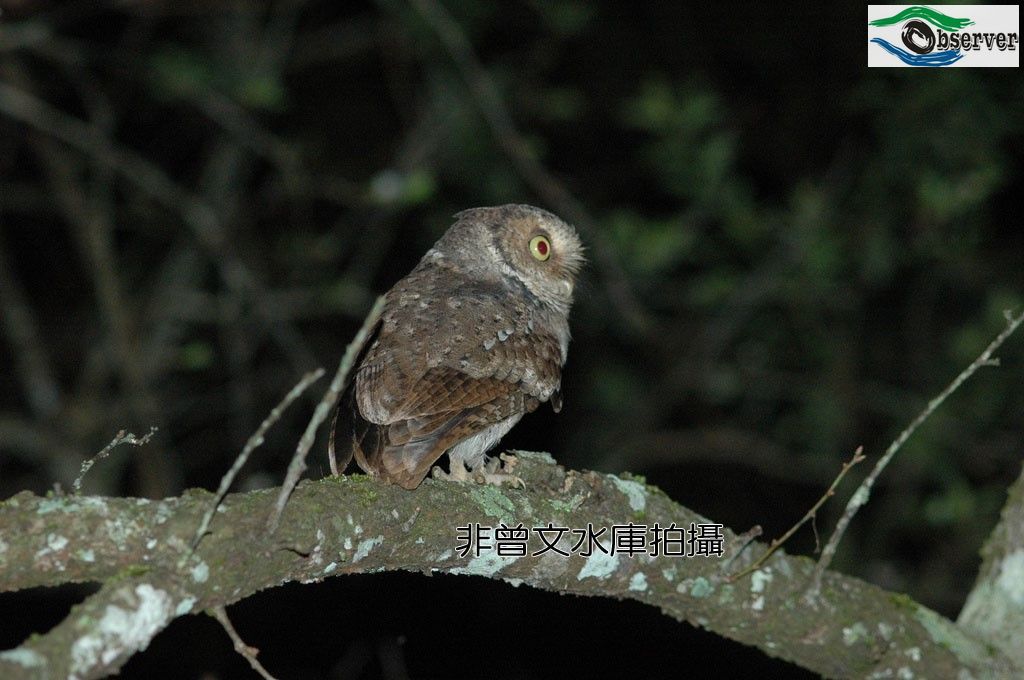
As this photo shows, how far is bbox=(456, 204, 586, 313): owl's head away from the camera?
4.55 meters

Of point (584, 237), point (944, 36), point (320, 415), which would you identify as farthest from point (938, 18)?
point (320, 415)

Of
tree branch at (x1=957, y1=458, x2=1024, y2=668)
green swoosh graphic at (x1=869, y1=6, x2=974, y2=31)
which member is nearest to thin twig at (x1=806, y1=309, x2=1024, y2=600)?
tree branch at (x1=957, y1=458, x2=1024, y2=668)

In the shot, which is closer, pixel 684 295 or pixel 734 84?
pixel 684 295

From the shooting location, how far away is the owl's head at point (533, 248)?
455 centimetres

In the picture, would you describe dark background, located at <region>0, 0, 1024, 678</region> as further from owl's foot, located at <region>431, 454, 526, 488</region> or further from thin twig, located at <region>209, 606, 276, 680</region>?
thin twig, located at <region>209, 606, 276, 680</region>

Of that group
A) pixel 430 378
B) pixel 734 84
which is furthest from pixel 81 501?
pixel 734 84

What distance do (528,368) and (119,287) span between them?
12.6ft

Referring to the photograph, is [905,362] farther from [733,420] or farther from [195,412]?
[195,412]

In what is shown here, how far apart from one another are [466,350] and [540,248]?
1.15 meters

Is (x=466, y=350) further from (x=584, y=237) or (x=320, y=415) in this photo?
(x=584, y=237)

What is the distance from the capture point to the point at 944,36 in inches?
253

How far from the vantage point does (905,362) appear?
25.5 ft

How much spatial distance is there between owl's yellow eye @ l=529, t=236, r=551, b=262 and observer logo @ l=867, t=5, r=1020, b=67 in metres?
3.17

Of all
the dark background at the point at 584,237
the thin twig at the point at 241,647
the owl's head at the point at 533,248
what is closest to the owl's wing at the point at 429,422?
the thin twig at the point at 241,647
